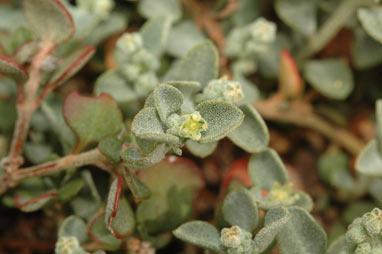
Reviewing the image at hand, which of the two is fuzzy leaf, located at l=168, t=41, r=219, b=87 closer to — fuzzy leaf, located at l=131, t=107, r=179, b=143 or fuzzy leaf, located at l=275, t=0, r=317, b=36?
fuzzy leaf, located at l=131, t=107, r=179, b=143

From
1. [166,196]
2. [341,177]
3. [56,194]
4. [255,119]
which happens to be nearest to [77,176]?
[56,194]

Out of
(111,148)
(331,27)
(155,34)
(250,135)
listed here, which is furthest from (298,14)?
(111,148)

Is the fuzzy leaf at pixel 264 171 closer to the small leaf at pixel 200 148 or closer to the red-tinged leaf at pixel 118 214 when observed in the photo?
the small leaf at pixel 200 148

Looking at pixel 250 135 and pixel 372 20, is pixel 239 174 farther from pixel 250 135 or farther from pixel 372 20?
pixel 372 20

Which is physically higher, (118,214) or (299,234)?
(118,214)

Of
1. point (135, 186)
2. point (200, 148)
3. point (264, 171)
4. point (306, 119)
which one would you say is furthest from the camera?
point (306, 119)

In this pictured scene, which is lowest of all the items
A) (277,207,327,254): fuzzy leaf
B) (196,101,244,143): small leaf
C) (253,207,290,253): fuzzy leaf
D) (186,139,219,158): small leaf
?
(277,207,327,254): fuzzy leaf

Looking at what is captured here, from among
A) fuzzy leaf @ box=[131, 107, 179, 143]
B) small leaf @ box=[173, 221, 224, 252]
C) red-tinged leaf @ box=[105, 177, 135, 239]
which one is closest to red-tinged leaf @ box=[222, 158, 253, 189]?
small leaf @ box=[173, 221, 224, 252]

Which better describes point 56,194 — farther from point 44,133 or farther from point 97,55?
point 97,55
